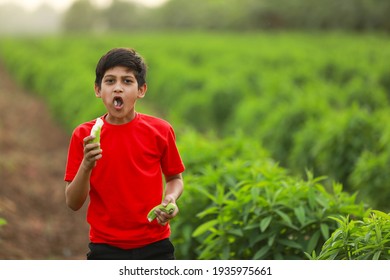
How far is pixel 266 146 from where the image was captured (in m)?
9.02

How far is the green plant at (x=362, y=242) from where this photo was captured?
2.47m

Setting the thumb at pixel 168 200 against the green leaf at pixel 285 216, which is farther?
the green leaf at pixel 285 216

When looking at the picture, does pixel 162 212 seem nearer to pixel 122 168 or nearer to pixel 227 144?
pixel 122 168

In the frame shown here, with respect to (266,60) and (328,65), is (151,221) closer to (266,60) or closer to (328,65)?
(328,65)

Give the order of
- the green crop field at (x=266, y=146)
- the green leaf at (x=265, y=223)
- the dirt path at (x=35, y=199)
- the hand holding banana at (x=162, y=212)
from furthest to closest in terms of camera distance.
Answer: the dirt path at (x=35, y=199) → the green crop field at (x=266, y=146) → the green leaf at (x=265, y=223) → the hand holding banana at (x=162, y=212)

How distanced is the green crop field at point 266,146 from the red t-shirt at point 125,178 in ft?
3.78

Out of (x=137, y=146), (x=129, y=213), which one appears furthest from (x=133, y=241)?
(x=137, y=146)

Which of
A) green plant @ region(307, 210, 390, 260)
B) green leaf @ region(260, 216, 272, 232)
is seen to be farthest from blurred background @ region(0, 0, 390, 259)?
green plant @ region(307, 210, 390, 260)

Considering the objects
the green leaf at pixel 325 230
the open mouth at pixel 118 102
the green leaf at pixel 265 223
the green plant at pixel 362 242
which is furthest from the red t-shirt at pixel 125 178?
the green leaf at pixel 325 230

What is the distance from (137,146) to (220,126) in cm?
1131

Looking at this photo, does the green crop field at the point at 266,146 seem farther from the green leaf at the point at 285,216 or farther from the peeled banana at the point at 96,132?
the peeled banana at the point at 96,132

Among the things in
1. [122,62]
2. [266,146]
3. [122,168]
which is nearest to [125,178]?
[122,168]

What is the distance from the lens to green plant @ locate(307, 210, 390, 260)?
8.10ft

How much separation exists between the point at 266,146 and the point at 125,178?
6.96 metres
